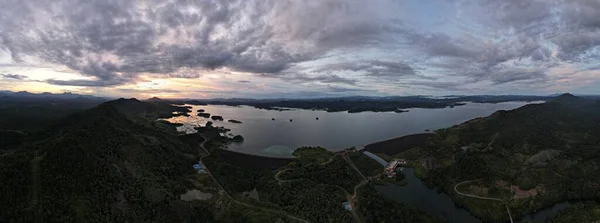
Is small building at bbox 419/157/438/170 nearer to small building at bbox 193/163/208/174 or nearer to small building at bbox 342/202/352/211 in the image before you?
small building at bbox 342/202/352/211

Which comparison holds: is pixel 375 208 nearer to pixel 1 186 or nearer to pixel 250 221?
pixel 250 221

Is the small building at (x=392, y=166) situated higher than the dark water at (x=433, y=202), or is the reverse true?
the small building at (x=392, y=166)

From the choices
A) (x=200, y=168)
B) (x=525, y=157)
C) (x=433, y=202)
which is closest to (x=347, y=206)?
(x=433, y=202)

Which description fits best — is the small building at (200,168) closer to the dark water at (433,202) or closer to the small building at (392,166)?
the dark water at (433,202)

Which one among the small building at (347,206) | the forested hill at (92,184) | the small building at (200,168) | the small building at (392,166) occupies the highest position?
the forested hill at (92,184)

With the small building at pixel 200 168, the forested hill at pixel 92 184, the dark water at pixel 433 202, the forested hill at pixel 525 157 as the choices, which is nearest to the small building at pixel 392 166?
the dark water at pixel 433 202

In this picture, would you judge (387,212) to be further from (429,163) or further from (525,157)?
(525,157)

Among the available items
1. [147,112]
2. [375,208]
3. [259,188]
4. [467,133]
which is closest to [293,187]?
[259,188]
